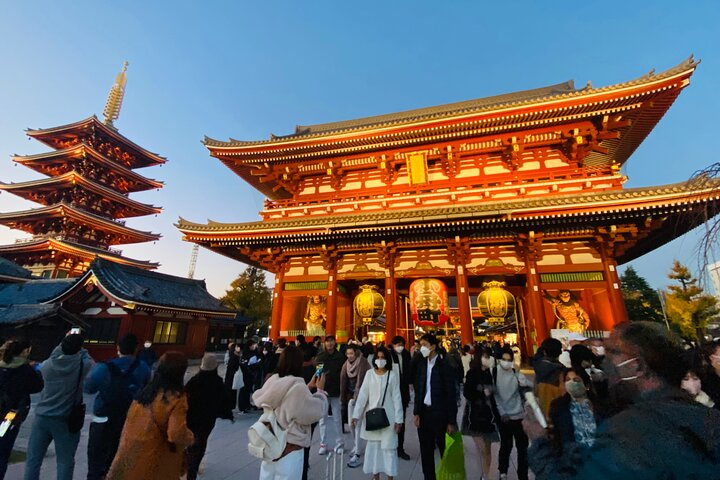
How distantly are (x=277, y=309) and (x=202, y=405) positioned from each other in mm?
9284

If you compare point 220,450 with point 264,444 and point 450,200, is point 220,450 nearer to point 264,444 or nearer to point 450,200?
point 264,444

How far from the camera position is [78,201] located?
26.2m

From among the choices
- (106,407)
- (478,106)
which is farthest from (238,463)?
(478,106)

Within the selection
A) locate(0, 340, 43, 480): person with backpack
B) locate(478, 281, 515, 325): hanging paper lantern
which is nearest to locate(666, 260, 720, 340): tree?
locate(478, 281, 515, 325): hanging paper lantern

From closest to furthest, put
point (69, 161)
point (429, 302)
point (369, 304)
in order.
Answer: point (429, 302) → point (369, 304) → point (69, 161)

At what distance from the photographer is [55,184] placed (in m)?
25.6

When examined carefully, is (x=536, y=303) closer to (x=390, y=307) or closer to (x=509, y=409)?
(x=390, y=307)

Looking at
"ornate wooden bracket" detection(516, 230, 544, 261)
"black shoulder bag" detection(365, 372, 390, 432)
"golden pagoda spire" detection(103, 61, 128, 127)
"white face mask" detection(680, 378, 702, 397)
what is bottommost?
"black shoulder bag" detection(365, 372, 390, 432)

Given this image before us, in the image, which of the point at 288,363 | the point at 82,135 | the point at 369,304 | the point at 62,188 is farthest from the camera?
the point at 82,135

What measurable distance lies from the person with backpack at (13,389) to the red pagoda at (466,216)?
852cm

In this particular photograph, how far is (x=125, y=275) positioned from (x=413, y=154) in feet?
49.6

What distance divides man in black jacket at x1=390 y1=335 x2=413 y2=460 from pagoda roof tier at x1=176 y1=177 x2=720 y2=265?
544 cm

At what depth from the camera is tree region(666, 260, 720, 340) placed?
995 inches

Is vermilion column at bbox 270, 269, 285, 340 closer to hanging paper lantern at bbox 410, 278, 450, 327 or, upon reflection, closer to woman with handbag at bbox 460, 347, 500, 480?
hanging paper lantern at bbox 410, 278, 450, 327
